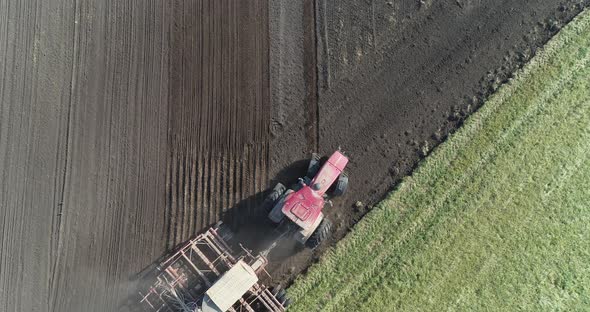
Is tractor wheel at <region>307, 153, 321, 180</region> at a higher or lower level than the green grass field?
higher

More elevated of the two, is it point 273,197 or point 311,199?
point 273,197

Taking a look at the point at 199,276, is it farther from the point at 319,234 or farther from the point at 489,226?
the point at 489,226

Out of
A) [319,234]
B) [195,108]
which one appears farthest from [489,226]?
[195,108]

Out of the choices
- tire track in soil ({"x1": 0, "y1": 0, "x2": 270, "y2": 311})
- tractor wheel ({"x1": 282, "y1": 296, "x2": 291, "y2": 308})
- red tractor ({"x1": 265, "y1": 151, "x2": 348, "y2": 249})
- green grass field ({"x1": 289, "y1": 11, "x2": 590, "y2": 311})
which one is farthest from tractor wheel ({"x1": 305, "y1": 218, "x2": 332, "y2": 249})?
tire track in soil ({"x1": 0, "y1": 0, "x2": 270, "y2": 311})

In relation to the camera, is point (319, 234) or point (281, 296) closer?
point (281, 296)

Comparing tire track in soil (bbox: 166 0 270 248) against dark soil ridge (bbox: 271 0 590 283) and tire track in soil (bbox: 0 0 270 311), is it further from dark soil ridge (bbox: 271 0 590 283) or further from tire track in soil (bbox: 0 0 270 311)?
dark soil ridge (bbox: 271 0 590 283)

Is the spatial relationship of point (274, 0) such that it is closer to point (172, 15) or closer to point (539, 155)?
point (172, 15)

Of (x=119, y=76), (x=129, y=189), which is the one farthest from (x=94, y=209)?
(x=119, y=76)
